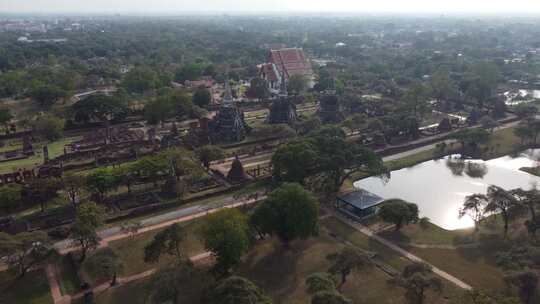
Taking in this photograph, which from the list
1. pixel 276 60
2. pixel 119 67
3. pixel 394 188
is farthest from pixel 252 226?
pixel 119 67

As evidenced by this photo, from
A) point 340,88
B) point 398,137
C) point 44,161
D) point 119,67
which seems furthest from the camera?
point 119,67

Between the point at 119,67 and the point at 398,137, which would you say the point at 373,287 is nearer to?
the point at 398,137

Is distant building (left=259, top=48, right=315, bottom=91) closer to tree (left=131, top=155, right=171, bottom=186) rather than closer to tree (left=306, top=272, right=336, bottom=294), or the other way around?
tree (left=131, top=155, right=171, bottom=186)

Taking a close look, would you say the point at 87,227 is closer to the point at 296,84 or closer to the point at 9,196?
the point at 9,196

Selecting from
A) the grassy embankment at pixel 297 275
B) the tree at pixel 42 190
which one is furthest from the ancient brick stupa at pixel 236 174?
the tree at pixel 42 190

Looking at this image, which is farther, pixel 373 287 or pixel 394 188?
pixel 394 188

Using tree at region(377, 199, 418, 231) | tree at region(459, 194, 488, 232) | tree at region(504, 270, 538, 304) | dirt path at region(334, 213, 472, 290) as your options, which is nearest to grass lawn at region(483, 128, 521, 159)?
tree at region(459, 194, 488, 232)
